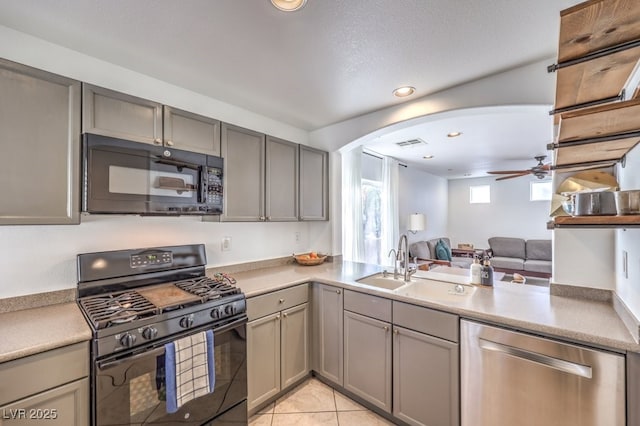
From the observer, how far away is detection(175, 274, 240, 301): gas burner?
5.57 feet

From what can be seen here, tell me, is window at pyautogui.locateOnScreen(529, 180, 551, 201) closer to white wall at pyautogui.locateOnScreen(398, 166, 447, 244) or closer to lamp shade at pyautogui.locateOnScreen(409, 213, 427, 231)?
white wall at pyautogui.locateOnScreen(398, 166, 447, 244)

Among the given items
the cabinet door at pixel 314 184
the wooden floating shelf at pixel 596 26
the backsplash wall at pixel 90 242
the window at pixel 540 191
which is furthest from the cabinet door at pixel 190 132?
the window at pixel 540 191

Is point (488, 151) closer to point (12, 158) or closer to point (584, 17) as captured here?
point (584, 17)

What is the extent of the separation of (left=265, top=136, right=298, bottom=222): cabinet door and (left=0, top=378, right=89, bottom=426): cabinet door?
1.55 m

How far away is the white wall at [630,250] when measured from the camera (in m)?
1.18

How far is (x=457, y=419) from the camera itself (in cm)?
158

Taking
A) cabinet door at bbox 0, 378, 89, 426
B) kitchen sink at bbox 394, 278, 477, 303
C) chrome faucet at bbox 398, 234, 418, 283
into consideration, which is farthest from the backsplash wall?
kitchen sink at bbox 394, 278, 477, 303

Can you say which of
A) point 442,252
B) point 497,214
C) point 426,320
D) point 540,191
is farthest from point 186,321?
point 540,191

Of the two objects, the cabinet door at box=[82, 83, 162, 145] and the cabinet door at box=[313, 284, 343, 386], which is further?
the cabinet door at box=[313, 284, 343, 386]

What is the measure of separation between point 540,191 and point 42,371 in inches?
329

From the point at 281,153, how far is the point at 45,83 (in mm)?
1551

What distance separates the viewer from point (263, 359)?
78.4 inches

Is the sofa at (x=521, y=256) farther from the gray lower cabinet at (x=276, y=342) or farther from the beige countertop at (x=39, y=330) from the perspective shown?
the beige countertop at (x=39, y=330)

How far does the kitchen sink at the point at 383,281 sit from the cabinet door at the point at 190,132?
5.21 feet
